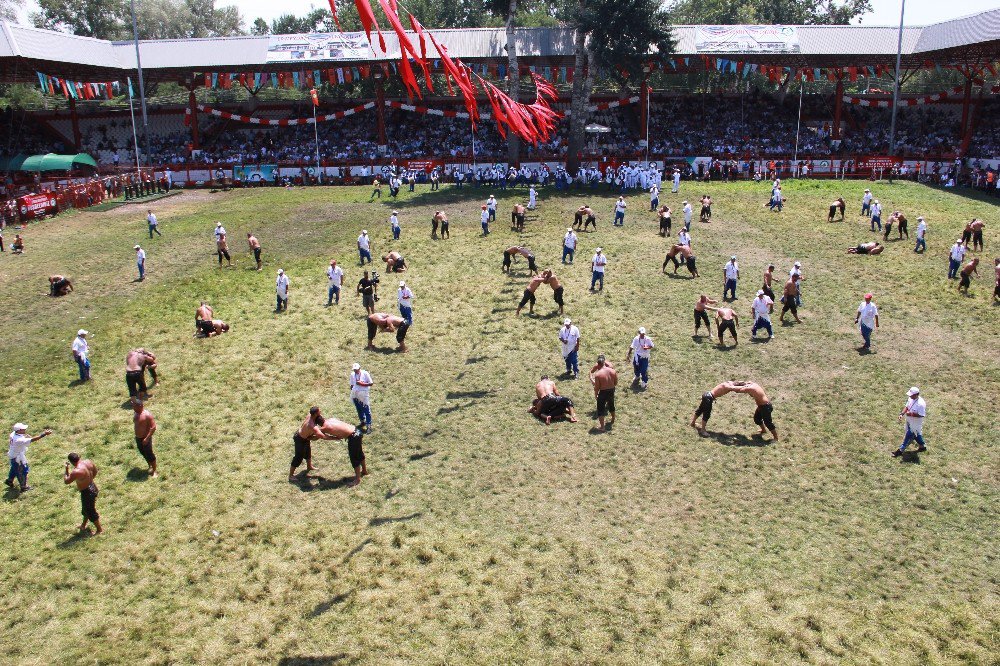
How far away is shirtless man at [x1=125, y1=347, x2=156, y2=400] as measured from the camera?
1770cm

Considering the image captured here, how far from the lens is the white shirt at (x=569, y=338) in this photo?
18.0 meters

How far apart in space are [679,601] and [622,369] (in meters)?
8.80

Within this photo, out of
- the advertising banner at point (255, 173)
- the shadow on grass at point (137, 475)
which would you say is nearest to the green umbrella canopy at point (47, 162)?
the advertising banner at point (255, 173)

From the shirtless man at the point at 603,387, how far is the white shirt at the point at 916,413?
5.33 meters

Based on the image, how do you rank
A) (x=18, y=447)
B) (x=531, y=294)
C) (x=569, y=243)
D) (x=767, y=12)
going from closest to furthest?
(x=18, y=447) < (x=531, y=294) < (x=569, y=243) < (x=767, y=12)

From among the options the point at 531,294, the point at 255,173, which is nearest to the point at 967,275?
the point at 531,294

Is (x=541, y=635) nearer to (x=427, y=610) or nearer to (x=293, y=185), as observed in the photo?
(x=427, y=610)

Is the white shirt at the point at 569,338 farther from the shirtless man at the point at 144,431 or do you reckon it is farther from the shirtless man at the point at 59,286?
the shirtless man at the point at 59,286

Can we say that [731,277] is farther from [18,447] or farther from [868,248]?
[18,447]

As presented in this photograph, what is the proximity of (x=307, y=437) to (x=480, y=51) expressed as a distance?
124ft

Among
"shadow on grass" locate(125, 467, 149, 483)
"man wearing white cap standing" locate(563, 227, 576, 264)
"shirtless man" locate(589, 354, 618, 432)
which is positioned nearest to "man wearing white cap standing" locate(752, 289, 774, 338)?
"shirtless man" locate(589, 354, 618, 432)

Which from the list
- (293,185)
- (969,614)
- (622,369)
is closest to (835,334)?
(622,369)

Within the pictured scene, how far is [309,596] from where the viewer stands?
11.1 meters

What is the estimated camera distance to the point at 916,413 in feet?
46.8
